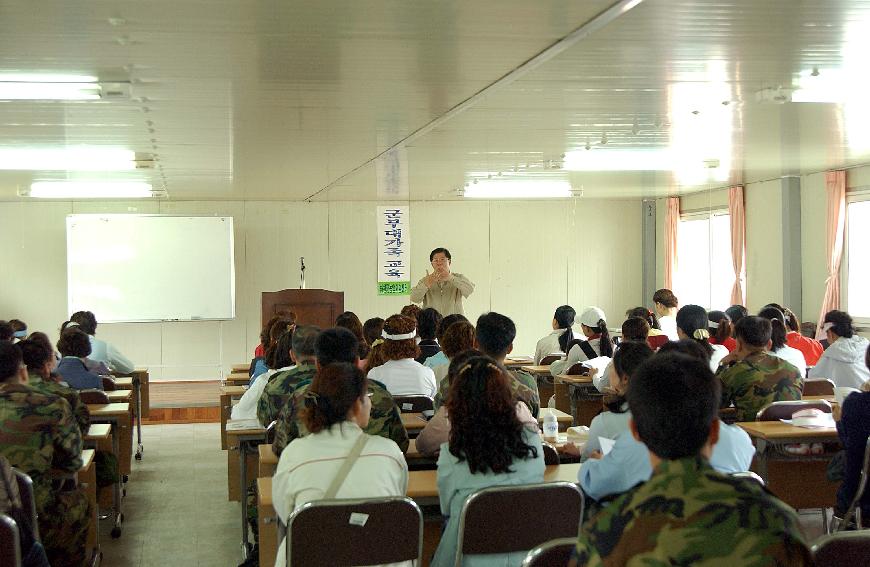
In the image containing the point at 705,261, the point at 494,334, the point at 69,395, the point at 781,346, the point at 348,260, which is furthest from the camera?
the point at 348,260

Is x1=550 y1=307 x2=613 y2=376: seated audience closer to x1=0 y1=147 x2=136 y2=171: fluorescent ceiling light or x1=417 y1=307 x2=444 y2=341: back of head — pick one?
x1=417 y1=307 x2=444 y2=341: back of head

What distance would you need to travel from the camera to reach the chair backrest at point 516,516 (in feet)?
10.1

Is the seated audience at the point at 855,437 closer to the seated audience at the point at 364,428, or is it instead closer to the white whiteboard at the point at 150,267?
the seated audience at the point at 364,428

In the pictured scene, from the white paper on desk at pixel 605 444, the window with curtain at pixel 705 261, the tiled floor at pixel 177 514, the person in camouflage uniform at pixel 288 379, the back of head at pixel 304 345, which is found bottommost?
the tiled floor at pixel 177 514

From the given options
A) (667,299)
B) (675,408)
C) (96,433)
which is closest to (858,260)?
(667,299)

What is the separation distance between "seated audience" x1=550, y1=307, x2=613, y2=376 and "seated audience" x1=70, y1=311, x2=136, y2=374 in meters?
4.06

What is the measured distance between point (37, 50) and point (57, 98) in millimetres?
1301

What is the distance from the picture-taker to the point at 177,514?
261 inches

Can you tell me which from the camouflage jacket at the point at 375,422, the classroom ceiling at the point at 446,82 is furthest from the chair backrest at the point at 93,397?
the camouflage jacket at the point at 375,422

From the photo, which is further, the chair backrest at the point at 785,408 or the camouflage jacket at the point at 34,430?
the chair backrest at the point at 785,408

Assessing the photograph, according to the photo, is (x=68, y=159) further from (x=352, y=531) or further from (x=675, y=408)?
(x=675, y=408)

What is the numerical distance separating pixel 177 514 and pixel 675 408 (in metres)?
5.57

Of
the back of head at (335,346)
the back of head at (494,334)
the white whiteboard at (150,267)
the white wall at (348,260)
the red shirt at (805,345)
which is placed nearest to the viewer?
the back of head at (335,346)

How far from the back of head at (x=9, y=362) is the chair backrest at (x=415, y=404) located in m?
2.24
